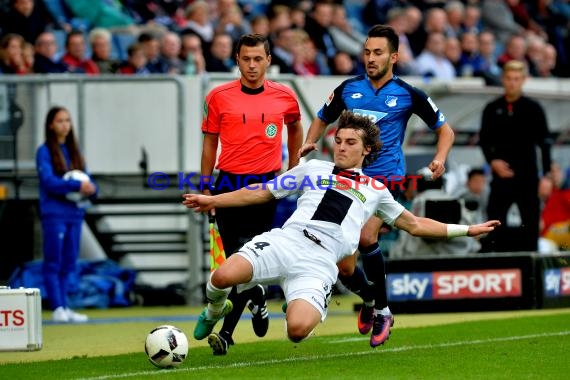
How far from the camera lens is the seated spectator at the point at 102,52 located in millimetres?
17172

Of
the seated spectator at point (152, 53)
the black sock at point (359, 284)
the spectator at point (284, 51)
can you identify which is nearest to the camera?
the black sock at point (359, 284)

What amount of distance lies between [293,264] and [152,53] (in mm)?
8584

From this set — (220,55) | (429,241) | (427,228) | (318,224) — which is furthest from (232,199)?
(220,55)

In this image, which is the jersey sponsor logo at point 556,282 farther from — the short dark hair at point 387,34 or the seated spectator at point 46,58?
the seated spectator at point 46,58

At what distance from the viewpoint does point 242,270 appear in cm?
942

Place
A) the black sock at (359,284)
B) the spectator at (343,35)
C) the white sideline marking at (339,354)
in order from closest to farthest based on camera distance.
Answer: the white sideline marking at (339,354), the black sock at (359,284), the spectator at (343,35)

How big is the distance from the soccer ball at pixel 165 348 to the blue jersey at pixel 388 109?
221cm

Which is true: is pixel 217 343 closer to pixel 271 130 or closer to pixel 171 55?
pixel 271 130

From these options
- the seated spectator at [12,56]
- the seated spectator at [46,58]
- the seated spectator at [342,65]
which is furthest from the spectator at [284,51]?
the seated spectator at [12,56]

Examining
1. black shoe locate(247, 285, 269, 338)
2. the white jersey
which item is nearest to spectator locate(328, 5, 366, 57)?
black shoe locate(247, 285, 269, 338)

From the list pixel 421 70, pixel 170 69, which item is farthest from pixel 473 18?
pixel 170 69

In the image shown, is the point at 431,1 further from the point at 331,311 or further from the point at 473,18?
the point at 331,311

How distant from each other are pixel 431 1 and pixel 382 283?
14.7 m

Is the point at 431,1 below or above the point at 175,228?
above
